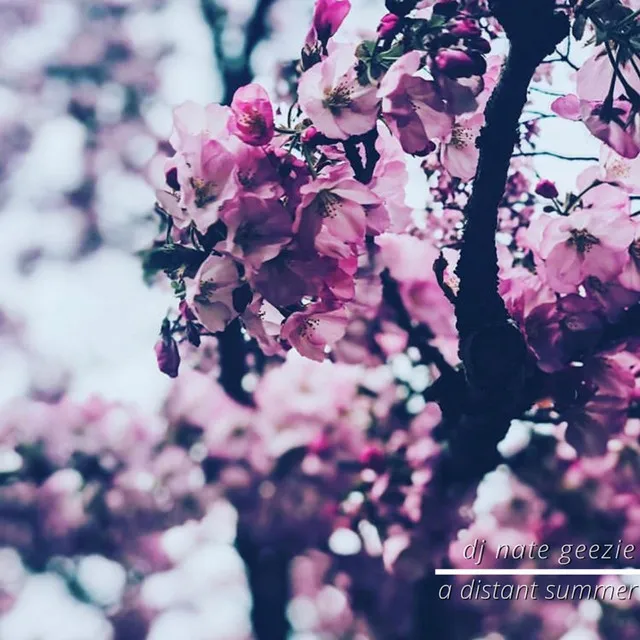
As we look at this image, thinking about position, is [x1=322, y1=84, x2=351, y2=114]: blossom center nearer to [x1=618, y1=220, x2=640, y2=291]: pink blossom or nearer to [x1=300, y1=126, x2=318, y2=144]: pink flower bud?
[x1=300, y1=126, x2=318, y2=144]: pink flower bud

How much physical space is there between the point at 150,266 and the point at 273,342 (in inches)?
8.2

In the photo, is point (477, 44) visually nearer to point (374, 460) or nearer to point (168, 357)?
point (168, 357)

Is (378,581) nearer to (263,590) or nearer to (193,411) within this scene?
(263,590)

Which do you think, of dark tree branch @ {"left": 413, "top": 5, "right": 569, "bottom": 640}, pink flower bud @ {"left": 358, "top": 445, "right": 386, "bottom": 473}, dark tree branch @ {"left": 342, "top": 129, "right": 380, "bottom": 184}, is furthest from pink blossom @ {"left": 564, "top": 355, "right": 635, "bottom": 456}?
pink flower bud @ {"left": 358, "top": 445, "right": 386, "bottom": 473}

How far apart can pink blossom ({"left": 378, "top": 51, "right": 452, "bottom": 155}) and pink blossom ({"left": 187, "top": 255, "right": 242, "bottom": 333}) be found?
0.85 ft

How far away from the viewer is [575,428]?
114cm

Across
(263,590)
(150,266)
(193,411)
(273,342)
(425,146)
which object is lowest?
(263,590)

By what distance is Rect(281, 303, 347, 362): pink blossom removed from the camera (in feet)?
3.06

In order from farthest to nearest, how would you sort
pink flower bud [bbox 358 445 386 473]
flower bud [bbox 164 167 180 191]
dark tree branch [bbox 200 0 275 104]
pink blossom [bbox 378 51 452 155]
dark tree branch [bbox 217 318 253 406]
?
dark tree branch [bbox 200 0 275 104] → dark tree branch [bbox 217 318 253 406] → pink flower bud [bbox 358 445 386 473] → flower bud [bbox 164 167 180 191] → pink blossom [bbox 378 51 452 155]

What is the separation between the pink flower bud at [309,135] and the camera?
0.87 meters

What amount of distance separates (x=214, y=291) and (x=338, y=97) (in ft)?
0.91

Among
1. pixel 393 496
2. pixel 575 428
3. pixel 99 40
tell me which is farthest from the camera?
pixel 99 40

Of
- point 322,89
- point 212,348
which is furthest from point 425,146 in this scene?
point 212,348

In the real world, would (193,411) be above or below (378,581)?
above
